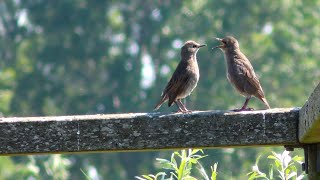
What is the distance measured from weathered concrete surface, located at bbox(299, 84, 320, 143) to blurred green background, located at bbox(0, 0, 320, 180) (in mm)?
30621

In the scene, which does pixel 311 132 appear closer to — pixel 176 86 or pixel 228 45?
pixel 176 86

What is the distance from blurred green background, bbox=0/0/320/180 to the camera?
128 ft

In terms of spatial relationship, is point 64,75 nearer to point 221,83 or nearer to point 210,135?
point 221,83

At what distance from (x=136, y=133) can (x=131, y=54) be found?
37361 mm

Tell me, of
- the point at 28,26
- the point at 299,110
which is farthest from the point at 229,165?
the point at 299,110

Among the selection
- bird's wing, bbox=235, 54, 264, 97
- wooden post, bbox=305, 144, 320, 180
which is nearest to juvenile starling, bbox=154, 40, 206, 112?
bird's wing, bbox=235, 54, 264, 97

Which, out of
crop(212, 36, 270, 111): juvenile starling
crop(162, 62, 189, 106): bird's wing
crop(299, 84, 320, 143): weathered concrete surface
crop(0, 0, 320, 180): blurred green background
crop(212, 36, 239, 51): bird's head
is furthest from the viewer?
crop(0, 0, 320, 180): blurred green background

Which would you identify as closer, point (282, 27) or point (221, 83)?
point (221, 83)

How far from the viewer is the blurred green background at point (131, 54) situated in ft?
128

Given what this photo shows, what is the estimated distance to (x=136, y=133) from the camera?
5867 mm

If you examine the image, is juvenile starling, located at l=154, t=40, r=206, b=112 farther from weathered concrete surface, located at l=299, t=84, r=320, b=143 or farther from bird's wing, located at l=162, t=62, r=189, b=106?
weathered concrete surface, located at l=299, t=84, r=320, b=143

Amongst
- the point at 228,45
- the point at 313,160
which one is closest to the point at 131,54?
the point at 228,45

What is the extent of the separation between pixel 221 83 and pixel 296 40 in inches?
140

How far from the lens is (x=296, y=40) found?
41.4m
